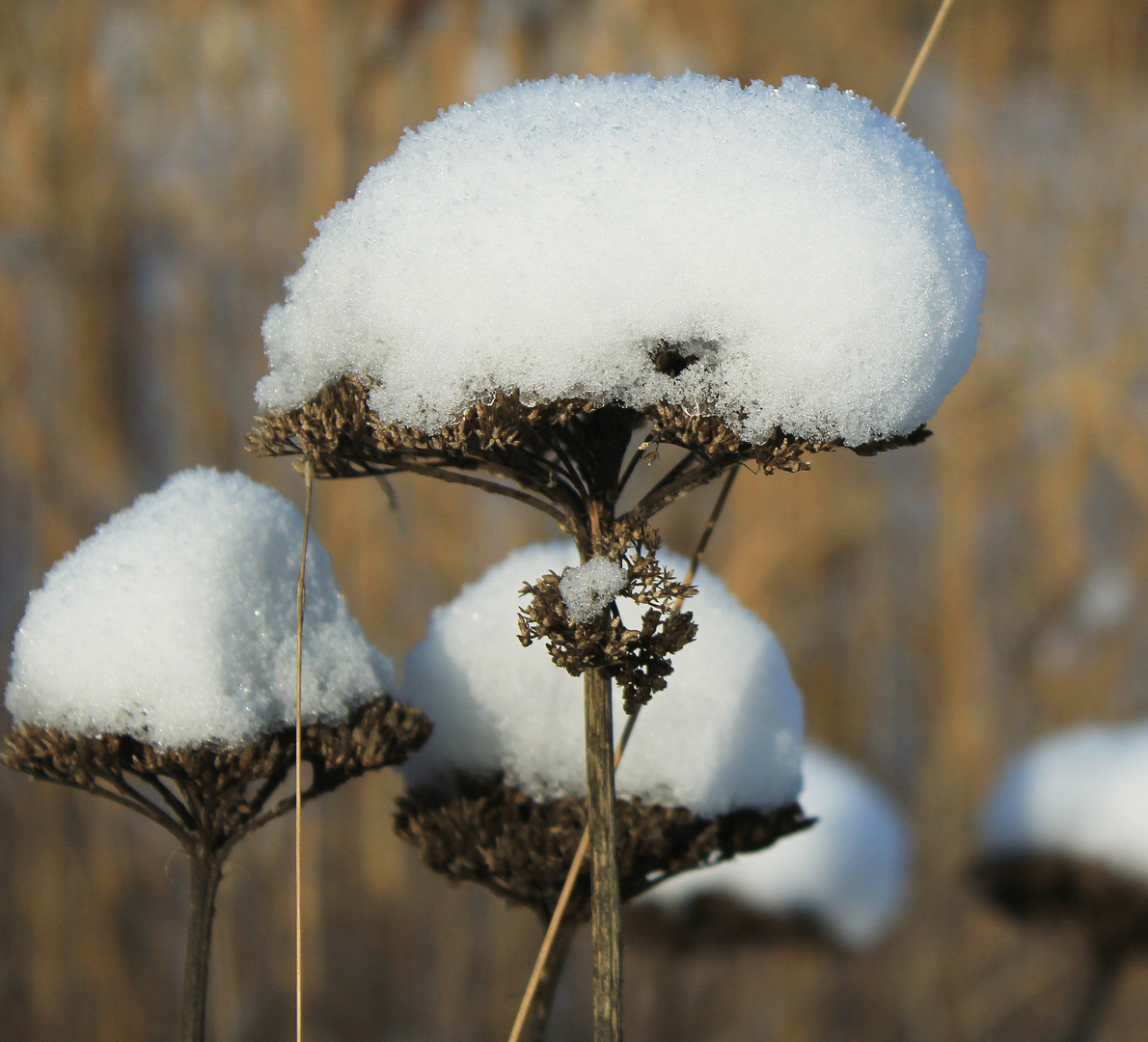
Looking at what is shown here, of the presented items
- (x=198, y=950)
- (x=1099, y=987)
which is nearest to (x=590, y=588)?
(x=198, y=950)

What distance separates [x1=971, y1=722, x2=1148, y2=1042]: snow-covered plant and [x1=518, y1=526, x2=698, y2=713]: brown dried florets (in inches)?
60.2

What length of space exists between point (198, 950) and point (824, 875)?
1480 millimetres

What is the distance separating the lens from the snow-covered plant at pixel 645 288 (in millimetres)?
663

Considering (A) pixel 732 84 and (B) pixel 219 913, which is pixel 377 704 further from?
(B) pixel 219 913

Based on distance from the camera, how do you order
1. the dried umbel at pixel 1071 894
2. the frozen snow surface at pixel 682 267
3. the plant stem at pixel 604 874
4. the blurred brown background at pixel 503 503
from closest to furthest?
the frozen snow surface at pixel 682 267 → the plant stem at pixel 604 874 → the dried umbel at pixel 1071 894 → the blurred brown background at pixel 503 503

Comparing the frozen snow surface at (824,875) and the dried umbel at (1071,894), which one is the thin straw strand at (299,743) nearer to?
the frozen snow surface at (824,875)

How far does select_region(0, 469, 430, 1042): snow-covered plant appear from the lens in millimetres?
809

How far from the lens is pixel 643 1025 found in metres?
3.11

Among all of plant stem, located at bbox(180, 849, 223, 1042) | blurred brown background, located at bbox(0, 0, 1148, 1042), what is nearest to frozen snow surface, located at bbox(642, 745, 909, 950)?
blurred brown background, located at bbox(0, 0, 1148, 1042)

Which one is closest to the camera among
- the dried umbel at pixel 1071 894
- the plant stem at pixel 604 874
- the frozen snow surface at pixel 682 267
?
the frozen snow surface at pixel 682 267

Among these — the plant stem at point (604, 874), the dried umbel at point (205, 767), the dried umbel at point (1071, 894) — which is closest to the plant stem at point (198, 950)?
the dried umbel at point (205, 767)

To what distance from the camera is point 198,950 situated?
854 mm

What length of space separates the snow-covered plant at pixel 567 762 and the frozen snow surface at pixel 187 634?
0.42 feet

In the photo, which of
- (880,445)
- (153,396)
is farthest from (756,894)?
(153,396)
